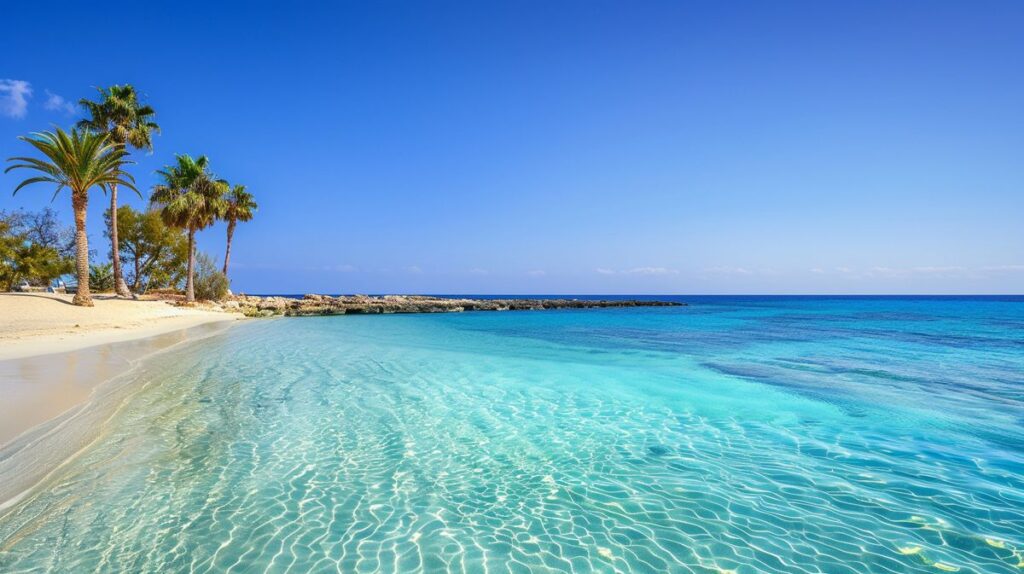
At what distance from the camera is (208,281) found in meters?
41.5

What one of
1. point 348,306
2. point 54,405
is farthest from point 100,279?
point 54,405

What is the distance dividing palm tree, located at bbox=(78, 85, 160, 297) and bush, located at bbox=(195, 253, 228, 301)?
7.97 metres

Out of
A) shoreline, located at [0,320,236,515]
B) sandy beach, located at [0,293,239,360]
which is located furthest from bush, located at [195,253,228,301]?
shoreline, located at [0,320,236,515]

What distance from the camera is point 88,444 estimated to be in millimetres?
6559

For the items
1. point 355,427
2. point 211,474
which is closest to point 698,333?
point 355,427

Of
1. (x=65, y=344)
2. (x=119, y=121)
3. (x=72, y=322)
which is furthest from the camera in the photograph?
(x=119, y=121)

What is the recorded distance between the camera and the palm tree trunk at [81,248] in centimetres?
2452

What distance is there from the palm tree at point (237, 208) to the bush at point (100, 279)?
8.62 metres

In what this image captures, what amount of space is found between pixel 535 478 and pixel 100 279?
49.7m

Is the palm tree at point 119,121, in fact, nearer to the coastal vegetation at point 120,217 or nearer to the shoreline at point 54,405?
the coastal vegetation at point 120,217

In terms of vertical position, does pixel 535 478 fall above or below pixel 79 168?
below

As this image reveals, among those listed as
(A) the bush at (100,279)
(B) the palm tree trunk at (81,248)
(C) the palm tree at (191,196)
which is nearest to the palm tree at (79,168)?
(B) the palm tree trunk at (81,248)

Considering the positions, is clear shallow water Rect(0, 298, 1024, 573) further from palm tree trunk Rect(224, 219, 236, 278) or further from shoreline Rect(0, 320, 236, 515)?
palm tree trunk Rect(224, 219, 236, 278)

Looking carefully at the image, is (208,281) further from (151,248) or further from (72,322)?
(72,322)
